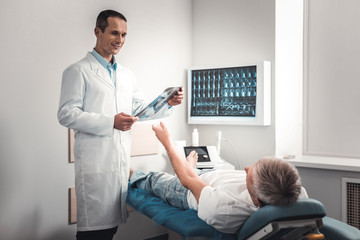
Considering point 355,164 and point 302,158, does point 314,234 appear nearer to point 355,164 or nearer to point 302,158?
point 355,164

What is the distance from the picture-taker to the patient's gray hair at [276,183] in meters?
1.26

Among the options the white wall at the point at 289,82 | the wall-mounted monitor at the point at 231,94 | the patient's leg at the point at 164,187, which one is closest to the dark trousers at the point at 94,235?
the patient's leg at the point at 164,187

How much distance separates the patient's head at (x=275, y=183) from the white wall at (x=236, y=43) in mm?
1343

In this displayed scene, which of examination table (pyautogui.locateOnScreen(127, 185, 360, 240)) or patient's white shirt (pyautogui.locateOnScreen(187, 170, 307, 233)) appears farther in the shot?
patient's white shirt (pyautogui.locateOnScreen(187, 170, 307, 233))

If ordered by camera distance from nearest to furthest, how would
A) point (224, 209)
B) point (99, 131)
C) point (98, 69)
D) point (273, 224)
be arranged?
point (273, 224) < point (224, 209) < point (99, 131) < point (98, 69)

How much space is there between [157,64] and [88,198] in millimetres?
1377

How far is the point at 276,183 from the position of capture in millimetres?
1289

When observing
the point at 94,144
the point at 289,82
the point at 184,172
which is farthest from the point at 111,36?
the point at 289,82

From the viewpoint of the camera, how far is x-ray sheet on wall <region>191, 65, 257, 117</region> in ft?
8.73

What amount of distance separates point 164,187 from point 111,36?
34.6 inches

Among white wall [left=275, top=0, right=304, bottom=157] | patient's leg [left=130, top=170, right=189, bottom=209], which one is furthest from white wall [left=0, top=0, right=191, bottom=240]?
white wall [left=275, top=0, right=304, bottom=157]

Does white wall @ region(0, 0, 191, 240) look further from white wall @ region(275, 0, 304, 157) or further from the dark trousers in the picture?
white wall @ region(275, 0, 304, 157)

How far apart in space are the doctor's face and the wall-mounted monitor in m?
1.12

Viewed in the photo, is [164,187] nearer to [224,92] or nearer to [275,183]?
[275,183]
